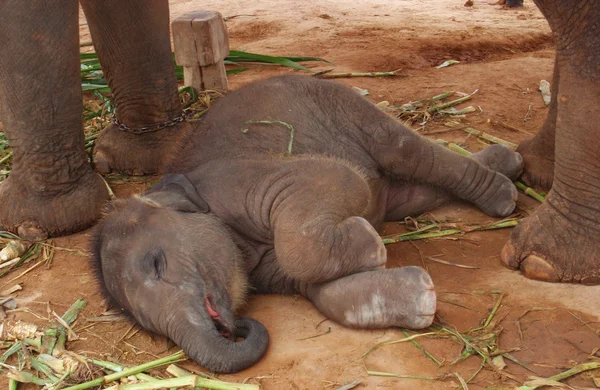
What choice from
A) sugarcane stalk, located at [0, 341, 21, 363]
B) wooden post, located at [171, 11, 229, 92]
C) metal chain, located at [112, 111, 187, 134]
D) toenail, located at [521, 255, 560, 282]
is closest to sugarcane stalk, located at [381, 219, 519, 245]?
toenail, located at [521, 255, 560, 282]

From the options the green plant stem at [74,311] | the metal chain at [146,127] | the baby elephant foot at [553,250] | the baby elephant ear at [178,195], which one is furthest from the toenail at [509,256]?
the metal chain at [146,127]

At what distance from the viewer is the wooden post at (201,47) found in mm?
5641

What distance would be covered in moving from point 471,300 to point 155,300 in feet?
3.94

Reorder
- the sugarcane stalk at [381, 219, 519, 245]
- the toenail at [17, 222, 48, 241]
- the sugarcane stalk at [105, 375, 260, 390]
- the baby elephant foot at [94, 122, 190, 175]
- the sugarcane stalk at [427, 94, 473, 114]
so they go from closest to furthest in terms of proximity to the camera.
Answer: the sugarcane stalk at [105, 375, 260, 390], the sugarcane stalk at [381, 219, 519, 245], the toenail at [17, 222, 48, 241], the baby elephant foot at [94, 122, 190, 175], the sugarcane stalk at [427, 94, 473, 114]

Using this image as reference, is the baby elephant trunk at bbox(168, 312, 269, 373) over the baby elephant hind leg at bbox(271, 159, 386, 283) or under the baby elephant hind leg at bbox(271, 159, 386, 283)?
under

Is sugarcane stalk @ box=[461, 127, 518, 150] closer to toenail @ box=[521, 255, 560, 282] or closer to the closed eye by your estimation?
toenail @ box=[521, 255, 560, 282]

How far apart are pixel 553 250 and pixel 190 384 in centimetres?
153

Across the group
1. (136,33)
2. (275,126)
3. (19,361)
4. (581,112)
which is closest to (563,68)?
(581,112)

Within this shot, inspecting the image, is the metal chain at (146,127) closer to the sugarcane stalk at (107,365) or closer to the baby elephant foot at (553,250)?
the sugarcane stalk at (107,365)

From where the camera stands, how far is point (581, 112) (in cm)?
314

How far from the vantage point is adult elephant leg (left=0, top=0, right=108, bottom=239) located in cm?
388

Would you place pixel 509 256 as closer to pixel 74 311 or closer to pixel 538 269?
pixel 538 269

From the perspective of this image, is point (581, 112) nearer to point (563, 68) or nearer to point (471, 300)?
point (563, 68)

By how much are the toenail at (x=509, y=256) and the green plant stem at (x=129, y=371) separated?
1.41 metres
